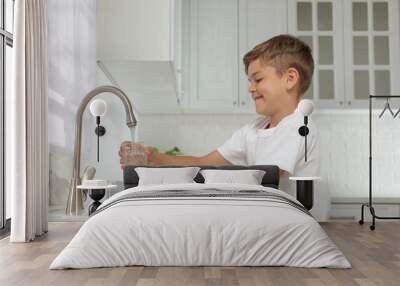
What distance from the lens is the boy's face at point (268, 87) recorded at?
19.8 ft

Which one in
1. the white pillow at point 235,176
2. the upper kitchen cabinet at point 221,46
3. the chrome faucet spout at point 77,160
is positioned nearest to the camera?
the white pillow at point 235,176

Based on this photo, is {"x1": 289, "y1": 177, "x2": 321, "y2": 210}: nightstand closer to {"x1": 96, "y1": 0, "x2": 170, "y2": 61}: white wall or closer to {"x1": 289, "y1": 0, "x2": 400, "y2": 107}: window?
{"x1": 289, "y1": 0, "x2": 400, "y2": 107}: window

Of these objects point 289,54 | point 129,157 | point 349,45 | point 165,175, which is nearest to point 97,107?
point 165,175

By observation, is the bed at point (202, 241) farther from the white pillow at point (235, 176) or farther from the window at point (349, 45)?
the window at point (349, 45)

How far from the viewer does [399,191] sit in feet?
21.1

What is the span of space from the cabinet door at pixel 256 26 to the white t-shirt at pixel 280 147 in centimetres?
31

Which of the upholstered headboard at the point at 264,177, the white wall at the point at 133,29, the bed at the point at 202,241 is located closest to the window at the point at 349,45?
the upholstered headboard at the point at 264,177

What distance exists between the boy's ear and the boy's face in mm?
22

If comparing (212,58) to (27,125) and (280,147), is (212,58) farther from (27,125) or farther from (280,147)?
(27,125)

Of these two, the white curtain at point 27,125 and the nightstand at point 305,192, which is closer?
the white curtain at point 27,125

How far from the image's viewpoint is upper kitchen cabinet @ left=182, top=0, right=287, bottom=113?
6152 mm

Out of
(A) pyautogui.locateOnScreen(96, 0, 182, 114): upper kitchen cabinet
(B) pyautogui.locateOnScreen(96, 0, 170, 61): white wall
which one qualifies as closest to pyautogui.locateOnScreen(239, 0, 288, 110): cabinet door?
(A) pyautogui.locateOnScreen(96, 0, 182, 114): upper kitchen cabinet

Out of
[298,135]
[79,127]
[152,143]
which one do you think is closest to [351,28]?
[298,135]

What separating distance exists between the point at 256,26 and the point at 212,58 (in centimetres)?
Result: 54
